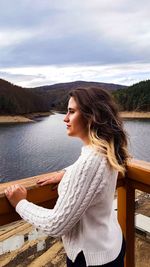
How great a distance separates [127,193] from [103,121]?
1.50 feet

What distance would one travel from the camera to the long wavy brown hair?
961 millimetres

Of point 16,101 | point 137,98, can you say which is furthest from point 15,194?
point 16,101

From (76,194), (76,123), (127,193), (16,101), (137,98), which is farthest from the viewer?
(16,101)

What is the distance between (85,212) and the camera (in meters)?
0.94

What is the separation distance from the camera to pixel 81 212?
895mm

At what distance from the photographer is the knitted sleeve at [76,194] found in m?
0.88

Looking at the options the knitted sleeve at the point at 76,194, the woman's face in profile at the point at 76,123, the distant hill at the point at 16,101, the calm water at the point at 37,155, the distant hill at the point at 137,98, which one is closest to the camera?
the knitted sleeve at the point at 76,194

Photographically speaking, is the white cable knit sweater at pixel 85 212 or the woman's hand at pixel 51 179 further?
the woman's hand at pixel 51 179

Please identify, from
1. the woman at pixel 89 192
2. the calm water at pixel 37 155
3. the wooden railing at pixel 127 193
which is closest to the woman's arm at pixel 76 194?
the woman at pixel 89 192

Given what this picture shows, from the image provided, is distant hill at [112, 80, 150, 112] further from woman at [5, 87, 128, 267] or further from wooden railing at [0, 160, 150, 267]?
woman at [5, 87, 128, 267]

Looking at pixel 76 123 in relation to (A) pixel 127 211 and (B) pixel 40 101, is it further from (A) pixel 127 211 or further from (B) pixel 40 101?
(B) pixel 40 101

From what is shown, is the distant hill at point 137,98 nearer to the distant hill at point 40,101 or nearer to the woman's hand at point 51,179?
the distant hill at point 40,101

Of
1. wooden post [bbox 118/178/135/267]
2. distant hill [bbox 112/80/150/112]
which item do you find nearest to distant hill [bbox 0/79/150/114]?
distant hill [bbox 112/80/150/112]

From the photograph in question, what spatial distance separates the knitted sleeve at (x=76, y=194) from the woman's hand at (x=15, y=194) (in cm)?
A: 9
